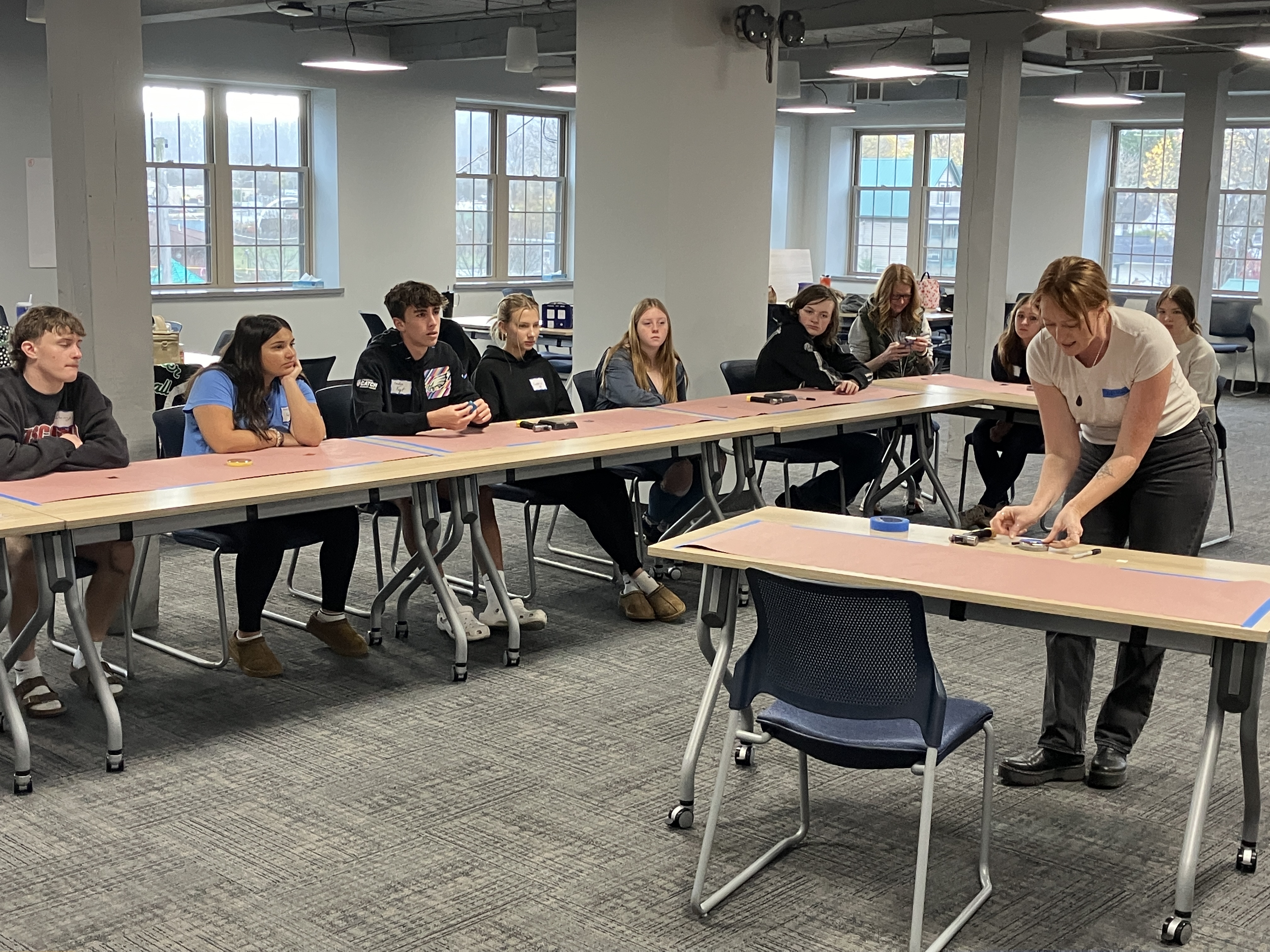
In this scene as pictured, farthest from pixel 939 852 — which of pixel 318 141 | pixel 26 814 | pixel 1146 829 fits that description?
pixel 318 141

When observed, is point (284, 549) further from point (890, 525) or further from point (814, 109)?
point (814, 109)

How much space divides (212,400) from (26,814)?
1.54m

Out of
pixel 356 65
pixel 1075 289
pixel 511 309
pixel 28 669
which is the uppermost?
pixel 356 65

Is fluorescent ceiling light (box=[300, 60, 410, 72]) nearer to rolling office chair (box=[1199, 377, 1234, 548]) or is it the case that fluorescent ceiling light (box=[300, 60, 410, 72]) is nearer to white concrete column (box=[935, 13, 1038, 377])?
white concrete column (box=[935, 13, 1038, 377])

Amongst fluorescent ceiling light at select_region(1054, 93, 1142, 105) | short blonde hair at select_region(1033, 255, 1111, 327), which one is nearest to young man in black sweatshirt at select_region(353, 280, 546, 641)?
short blonde hair at select_region(1033, 255, 1111, 327)

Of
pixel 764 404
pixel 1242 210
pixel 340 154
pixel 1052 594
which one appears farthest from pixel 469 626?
pixel 1242 210

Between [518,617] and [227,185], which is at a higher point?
[227,185]

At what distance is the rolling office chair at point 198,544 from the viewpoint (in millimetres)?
4367

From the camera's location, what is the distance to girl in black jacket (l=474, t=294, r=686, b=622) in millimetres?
5215

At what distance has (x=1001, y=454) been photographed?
691 cm

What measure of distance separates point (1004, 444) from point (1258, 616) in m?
4.17

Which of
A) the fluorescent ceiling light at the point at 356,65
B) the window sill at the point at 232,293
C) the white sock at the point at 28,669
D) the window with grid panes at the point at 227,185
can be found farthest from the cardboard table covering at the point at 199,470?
the window with grid panes at the point at 227,185

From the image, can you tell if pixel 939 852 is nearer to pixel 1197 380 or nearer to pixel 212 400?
pixel 212 400

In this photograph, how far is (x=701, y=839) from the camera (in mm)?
3268
